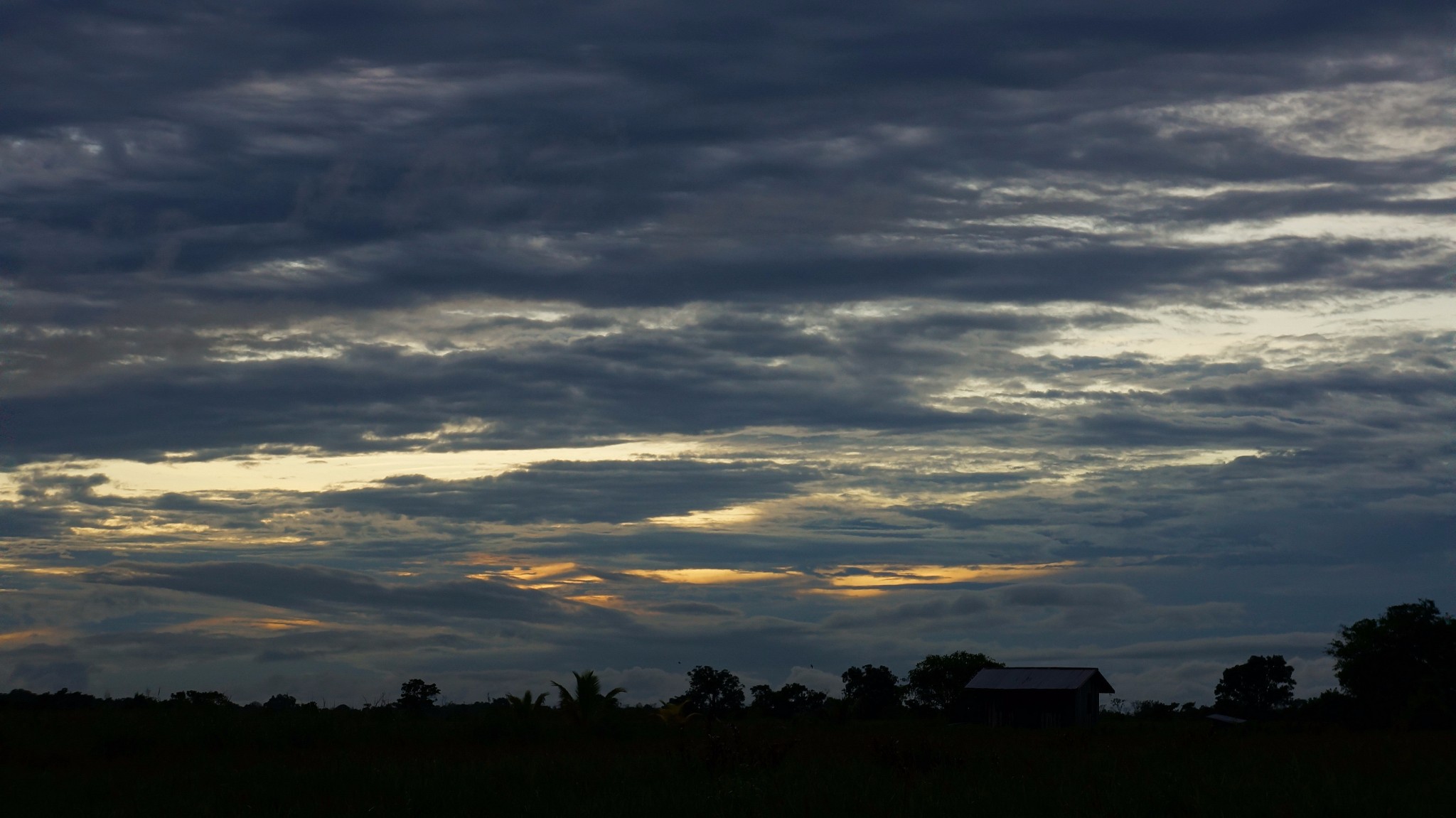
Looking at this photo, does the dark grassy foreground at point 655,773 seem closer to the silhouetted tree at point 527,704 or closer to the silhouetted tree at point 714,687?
the silhouetted tree at point 527,704

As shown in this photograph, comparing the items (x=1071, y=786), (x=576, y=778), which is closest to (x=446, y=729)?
(x=576, y=778)

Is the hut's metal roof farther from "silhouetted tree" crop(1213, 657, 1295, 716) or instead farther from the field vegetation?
"silhouetted tree" crop(1213, 657, 1295, 716)

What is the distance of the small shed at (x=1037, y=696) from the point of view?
238ft

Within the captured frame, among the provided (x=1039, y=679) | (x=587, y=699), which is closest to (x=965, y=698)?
(x=1039, y=679)

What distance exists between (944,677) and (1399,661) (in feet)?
113

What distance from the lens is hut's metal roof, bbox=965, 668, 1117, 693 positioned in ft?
239

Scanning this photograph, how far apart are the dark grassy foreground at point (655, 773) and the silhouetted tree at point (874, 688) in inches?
2527

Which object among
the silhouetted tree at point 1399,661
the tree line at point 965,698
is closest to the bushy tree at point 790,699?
the tree line at point 965,698

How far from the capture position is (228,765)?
26.6 metres

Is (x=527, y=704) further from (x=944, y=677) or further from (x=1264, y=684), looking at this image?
(x=1264, y=684)

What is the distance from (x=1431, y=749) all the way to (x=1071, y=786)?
17.0 meters

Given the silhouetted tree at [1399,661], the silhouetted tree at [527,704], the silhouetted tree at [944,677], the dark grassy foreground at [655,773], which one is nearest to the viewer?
the dark grassy foreground at [655,773]

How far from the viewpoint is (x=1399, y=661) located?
68938mm

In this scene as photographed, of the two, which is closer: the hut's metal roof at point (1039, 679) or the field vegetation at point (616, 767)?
the field vegetation at point (616, 767)
